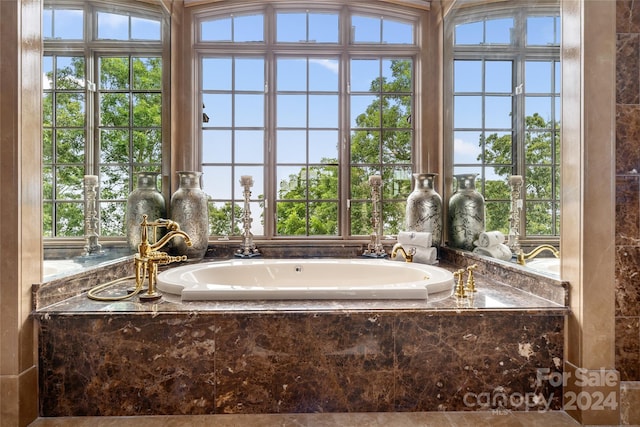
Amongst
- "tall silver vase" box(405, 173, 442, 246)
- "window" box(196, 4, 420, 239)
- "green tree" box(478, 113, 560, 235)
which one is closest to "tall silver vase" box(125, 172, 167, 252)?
"window" box(196, 4, 420, 239)

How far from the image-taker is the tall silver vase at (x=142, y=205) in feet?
7.66

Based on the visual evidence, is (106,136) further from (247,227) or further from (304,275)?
(304,275)

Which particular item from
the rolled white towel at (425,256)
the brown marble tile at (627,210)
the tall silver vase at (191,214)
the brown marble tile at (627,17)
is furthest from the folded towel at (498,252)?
the tall silver vase at (191,214)

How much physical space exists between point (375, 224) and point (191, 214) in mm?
1304

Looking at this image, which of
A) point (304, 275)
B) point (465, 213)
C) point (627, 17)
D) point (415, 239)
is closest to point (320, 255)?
point (304, 275)

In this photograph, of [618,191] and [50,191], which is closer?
[618,191]

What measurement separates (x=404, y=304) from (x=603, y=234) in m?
0.85

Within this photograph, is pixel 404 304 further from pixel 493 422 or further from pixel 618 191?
pixel 618 191

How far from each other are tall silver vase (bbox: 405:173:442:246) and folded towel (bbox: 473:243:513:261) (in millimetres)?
360

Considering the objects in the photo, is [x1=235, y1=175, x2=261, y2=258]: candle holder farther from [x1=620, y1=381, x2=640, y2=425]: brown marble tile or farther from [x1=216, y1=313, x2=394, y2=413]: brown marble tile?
[x1=620, y1=381, x2=640, y2=425]: brown marble tile

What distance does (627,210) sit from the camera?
1514 millimetres

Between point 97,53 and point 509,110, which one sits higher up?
point 97,53

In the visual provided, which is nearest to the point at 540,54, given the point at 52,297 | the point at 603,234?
the point at 603,234

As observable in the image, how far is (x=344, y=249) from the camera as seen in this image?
276 centimetres
